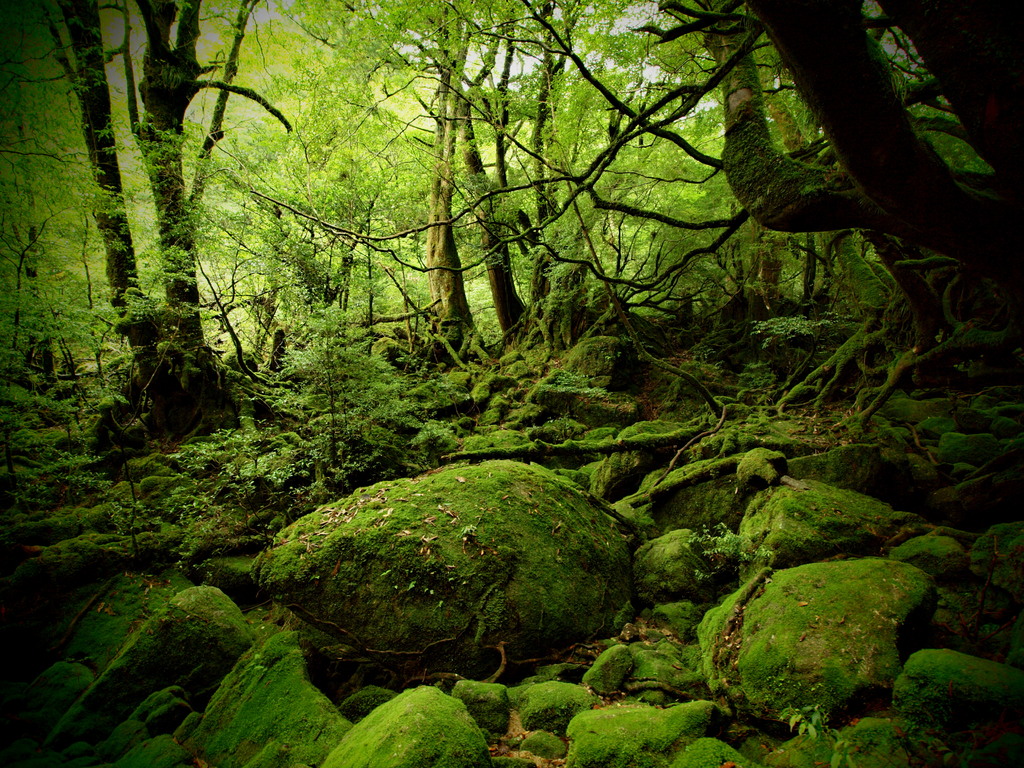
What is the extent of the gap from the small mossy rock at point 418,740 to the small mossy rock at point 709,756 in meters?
1.04

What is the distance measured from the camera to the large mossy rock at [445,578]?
12.3ft

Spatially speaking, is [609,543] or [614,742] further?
[609,543]

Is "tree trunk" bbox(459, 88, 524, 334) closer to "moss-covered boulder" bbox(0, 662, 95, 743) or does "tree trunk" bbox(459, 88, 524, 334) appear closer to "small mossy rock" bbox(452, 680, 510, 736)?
"small mossy rock" bbox(452, 680, 510, 736)

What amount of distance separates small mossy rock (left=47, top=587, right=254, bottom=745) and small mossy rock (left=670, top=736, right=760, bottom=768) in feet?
14.8

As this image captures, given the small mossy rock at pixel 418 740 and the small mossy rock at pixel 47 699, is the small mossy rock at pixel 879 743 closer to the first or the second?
the small mossy rock at pixel 418 740

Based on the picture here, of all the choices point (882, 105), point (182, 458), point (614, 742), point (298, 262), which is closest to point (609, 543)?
point (614, 742)

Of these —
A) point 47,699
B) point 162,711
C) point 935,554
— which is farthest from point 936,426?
point 47,699

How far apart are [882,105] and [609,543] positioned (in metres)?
4.34

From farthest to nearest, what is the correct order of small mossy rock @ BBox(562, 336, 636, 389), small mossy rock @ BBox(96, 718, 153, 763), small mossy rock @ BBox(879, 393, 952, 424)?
small mossy rock @ BBox(562, 336, 636, 389), small mossy rock @ BBox(879, 393, 952, 424), small mossy rock @ BBox(96, 718, 153, 763)

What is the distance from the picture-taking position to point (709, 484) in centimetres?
558

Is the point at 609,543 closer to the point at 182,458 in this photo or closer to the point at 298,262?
the point at 182,458

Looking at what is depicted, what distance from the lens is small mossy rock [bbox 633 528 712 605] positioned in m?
4.27

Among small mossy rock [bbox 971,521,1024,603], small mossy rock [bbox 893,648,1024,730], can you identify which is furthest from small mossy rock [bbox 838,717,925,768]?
small mossy rock [bbox 971,521,1024,603]

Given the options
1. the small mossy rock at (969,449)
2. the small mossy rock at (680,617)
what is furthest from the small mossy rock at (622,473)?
the small mossy rock at (969,449)
